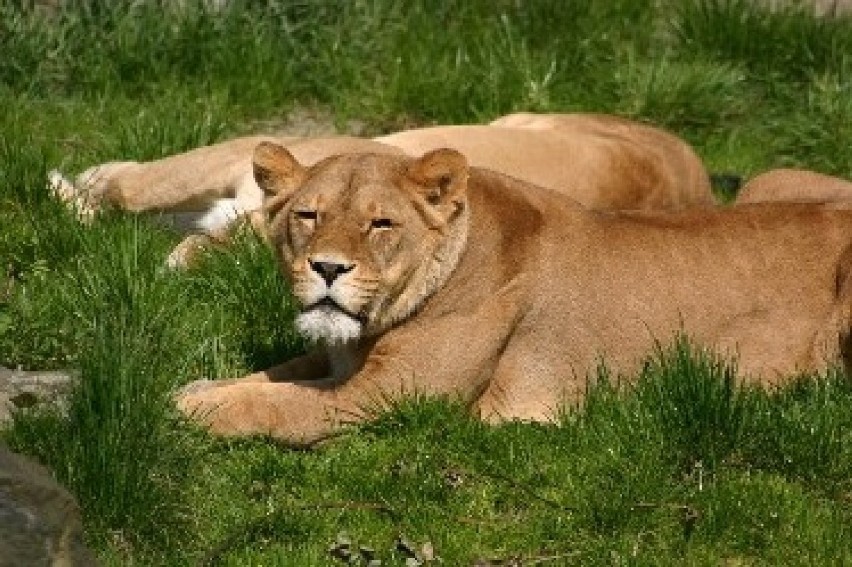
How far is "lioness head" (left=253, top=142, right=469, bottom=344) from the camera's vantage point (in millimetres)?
6809

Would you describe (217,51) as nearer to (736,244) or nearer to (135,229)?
(135,229)

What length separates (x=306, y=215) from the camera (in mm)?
6973

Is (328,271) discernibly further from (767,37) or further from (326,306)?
(767,37)

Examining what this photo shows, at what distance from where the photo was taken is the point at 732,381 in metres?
6.73

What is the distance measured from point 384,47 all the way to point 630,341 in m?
3.93

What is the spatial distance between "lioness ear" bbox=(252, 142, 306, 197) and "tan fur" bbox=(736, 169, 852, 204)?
2.00 meters

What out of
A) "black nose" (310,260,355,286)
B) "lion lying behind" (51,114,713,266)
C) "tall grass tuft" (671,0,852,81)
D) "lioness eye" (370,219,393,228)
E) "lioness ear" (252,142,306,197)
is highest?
"lioness ear" (252,142,306,197)

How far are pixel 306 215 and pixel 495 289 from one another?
2.28 ft

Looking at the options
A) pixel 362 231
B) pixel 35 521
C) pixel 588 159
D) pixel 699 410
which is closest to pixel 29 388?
pixel 362 231

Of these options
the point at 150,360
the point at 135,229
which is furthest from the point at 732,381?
the point at 135,229

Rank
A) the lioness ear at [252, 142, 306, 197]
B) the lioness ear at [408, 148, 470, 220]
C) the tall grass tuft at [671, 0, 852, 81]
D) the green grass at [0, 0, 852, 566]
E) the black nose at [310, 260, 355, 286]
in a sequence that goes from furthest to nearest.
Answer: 1. the tall grass tuft at [671, 0, 852, 81]
2. the lioness ear at [252, 142, 306, 197]
3. the lioness ear at [408, 148, 470, 220]
4. the black nose at [310, 260, 355, 286]
5. the green grass at [0, 0, 852, 566]

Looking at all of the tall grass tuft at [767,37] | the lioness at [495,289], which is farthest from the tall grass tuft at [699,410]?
the tall grass tuft at [767,37]

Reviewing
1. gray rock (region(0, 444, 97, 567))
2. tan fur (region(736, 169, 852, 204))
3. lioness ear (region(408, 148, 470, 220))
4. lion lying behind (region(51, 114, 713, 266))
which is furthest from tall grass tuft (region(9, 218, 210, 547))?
tan fur (region(736, 169, 852, 204))

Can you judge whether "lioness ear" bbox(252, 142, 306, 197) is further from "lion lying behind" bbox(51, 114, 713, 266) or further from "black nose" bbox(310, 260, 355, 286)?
"lion lying behind" bbox(51, 114, 713, 266)
